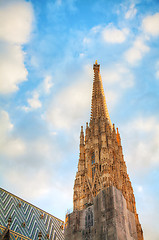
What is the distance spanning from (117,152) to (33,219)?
743 inches

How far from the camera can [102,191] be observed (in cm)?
3706

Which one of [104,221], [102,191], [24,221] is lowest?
[104,221]

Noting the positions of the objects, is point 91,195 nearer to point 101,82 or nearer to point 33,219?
point 33,219

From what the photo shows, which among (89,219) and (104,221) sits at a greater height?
(89,219)

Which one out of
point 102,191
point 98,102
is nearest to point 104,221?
point 102,191

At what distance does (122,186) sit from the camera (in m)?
43.0

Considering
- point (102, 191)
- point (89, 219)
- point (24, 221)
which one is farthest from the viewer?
point (24, 221)

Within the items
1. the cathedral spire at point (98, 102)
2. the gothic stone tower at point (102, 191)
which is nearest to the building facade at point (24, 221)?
A: the gothic stone tower at point (102, 191)

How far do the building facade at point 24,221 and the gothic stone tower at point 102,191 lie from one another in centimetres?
769

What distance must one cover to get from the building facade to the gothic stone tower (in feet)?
25.2

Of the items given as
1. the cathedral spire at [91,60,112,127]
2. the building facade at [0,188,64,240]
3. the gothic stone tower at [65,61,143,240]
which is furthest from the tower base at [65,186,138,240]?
the cathedral spire at [91,60,112,127]

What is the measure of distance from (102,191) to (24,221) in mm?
15633

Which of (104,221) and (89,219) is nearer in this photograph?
(104,221)

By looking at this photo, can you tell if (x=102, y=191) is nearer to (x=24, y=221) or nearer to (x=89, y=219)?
(x=89, y=219)
